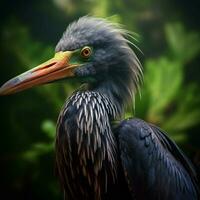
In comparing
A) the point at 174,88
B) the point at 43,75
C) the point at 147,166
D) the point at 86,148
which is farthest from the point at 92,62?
the point at 174,88

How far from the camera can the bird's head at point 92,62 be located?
1.54 meters

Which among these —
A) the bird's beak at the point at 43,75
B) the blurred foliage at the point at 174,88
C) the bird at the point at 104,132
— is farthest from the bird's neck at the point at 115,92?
the blurred foliage at the point at 174,88

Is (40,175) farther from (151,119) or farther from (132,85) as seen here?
(132,85)

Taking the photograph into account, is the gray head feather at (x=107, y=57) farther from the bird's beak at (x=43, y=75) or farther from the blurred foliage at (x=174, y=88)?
the blurred foliage at (x=174, y=88)

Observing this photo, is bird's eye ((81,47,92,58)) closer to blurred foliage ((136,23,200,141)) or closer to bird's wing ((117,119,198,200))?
bird's wing ((117,119,198,200))

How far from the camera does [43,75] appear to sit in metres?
1.53

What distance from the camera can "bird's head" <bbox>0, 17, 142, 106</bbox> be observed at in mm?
1537

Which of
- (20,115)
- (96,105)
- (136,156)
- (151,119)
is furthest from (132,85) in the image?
(20,115)

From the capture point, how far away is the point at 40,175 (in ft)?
7.85

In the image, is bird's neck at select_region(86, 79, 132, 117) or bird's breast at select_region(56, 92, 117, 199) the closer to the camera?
bird's breast at select_region(56, 92, 117, 199)

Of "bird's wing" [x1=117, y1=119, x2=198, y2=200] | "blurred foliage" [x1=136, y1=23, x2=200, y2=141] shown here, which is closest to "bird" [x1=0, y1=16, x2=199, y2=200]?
"bird's wing" [x1=117, y1=119, x2=198, y2=200]

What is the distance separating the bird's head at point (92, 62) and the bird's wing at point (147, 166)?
187 millimetres

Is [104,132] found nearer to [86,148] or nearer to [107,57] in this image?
[86,148]

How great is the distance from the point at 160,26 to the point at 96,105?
1.02 meters
